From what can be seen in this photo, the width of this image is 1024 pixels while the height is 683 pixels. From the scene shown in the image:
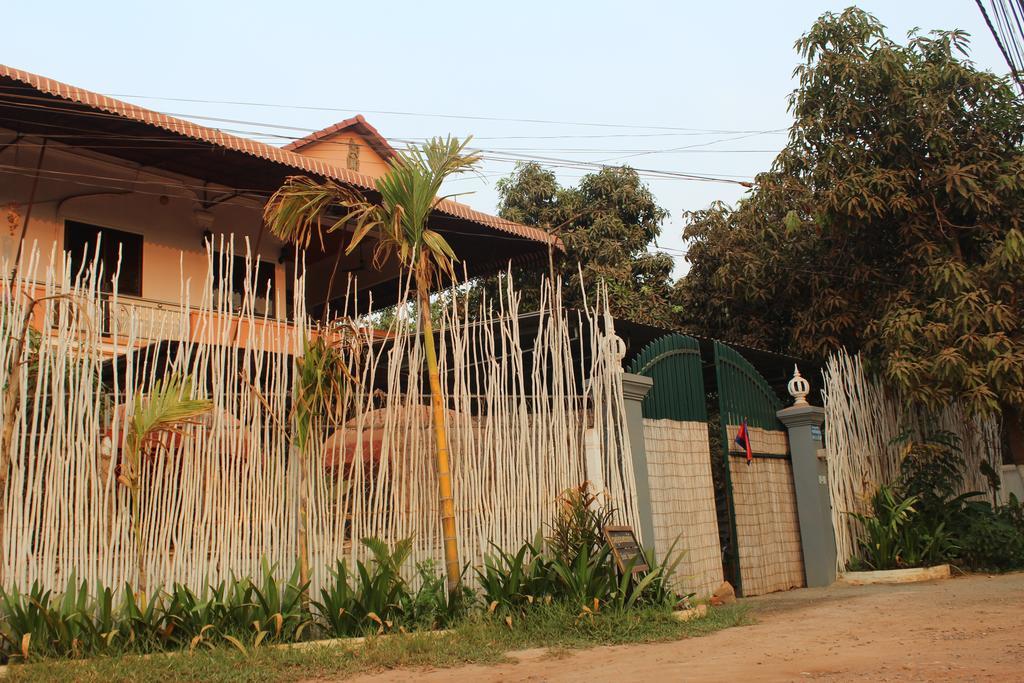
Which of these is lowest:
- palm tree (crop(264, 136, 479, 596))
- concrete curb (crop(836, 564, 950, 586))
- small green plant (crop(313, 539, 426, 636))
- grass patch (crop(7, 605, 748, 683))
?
concrete curb (crop(836, 564, 950, 586))

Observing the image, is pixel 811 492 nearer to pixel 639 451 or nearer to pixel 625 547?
pixel 639 451

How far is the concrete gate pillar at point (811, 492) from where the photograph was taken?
931 centimetres

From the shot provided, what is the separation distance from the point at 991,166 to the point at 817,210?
183 cm

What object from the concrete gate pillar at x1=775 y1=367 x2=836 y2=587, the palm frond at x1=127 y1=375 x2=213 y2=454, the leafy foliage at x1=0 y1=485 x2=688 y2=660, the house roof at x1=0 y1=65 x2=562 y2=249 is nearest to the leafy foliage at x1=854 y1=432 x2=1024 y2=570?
the concrete gate pillar at x1=775 y1=367 x2=836 y2=587

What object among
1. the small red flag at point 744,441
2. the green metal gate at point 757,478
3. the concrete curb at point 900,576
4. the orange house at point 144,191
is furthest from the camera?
→ the orange house at point 144,191

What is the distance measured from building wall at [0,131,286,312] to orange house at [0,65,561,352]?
13mm

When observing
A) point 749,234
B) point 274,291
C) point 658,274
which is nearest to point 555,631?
point 749,234

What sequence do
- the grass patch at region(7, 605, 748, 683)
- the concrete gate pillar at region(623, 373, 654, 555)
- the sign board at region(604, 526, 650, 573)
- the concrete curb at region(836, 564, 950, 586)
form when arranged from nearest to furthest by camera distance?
the grass patch at region(7, 605, 748, 683) → the sign board at region(604, 526, 650, 573) → the concrete gate pillar at region(623, 373, 654, 555) → the concrete curb at region(836, 564, 950, 586)

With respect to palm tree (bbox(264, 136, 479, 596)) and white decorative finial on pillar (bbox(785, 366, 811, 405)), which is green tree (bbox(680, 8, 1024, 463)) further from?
palm tree (bbox(264, 136, 479, 596))

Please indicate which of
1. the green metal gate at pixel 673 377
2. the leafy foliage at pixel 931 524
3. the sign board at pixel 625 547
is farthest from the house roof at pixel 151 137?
the leafy foliage at pixel 931 524

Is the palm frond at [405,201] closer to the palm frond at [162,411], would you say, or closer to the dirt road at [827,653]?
the palm frond at [162,411]

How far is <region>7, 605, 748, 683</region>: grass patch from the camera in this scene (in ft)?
15.3

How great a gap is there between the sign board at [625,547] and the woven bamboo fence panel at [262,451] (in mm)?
270

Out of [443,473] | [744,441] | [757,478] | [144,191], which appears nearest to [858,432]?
[757,478]
